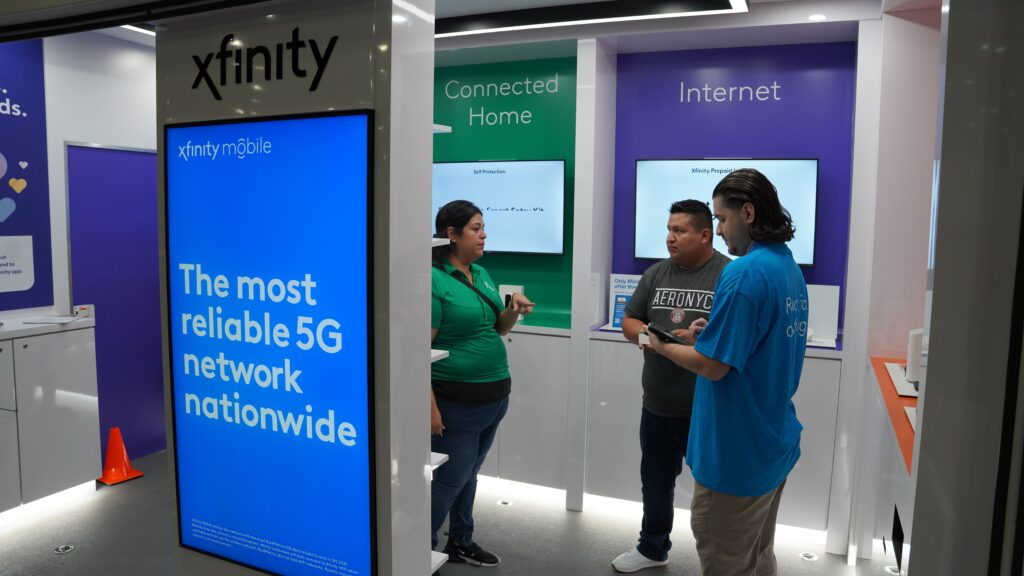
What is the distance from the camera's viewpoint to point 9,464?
3945mm

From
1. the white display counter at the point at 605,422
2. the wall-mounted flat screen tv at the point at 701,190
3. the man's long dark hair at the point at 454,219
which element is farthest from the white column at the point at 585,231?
the man's long dark hair at the point at 454,219

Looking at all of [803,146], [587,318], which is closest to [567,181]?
[587,318]

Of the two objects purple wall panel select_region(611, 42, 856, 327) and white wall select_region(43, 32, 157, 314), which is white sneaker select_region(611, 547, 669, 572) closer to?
purple wall panel select_region(611, 42, 856, 327)

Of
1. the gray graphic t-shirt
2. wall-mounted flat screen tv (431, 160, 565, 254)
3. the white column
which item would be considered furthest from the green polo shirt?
wall-mounted flat screen tv (431, 160, 565, 254)

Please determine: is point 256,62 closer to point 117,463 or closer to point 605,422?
point 605,422

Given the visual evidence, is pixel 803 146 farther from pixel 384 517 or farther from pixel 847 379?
pixel 384 517

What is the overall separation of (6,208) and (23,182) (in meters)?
0.18

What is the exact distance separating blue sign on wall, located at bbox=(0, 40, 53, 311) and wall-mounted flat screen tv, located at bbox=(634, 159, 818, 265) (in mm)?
3624

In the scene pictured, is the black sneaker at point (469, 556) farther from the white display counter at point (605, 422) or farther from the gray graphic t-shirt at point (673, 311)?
the gray graphic t-shirt at point (673, 311)

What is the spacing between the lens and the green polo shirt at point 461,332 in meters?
2.99

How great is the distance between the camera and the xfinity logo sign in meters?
1.83

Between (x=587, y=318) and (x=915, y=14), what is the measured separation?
2.28 metres

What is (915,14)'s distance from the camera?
347 centimetres

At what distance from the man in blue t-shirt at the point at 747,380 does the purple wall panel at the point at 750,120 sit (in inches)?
79.8
